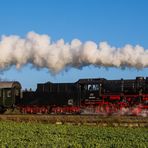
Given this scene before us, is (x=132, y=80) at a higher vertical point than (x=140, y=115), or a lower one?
higher

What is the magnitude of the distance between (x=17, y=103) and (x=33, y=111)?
2211mm

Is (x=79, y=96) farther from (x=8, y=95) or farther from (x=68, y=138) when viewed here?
(x=68, y=138)

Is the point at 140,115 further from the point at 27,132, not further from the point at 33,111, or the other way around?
the point at 27,132

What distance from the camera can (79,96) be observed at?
38.6m

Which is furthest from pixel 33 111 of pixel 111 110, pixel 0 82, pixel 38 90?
pixel 111 110

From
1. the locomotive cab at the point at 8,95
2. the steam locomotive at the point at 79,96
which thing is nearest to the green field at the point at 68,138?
the steam locomotive at the point at 79,96

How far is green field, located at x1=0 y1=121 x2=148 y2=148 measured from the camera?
1543 centimetres

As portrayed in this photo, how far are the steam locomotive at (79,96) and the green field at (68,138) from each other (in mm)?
13438

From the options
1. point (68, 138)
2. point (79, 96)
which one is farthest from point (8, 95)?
point (68, 138)

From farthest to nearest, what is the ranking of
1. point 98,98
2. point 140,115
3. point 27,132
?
1. point 98,98
2. point 140,115
3. point 27,132

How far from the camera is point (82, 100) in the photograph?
3844 cm

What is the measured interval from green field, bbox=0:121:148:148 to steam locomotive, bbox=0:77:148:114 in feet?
44.1

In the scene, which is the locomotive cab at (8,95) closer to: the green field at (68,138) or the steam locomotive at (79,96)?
the steam locomotive at (79,96)

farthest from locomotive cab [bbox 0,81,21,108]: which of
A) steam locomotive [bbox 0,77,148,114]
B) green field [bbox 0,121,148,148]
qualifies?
green field [bbox 0,121,148,148]
